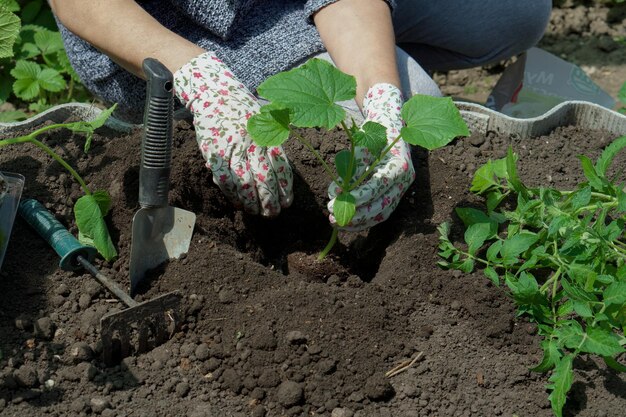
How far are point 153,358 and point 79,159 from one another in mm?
743

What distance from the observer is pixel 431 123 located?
1.91 metres

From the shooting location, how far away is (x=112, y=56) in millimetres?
2400

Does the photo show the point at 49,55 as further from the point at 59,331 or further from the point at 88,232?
the point at 59,331

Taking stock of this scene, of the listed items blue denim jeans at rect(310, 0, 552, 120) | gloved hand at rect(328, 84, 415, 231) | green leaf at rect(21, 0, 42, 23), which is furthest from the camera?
green leaf at rect(21, 0, 42, 23)

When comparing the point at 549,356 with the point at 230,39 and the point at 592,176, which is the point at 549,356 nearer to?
the point at 592,176

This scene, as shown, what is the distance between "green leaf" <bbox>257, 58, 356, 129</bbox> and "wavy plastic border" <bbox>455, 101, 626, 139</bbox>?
80cm

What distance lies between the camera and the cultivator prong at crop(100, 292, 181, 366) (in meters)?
1.80

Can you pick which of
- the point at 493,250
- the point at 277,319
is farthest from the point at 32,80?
the point at 493,250

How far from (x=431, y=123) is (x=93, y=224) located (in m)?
0.84

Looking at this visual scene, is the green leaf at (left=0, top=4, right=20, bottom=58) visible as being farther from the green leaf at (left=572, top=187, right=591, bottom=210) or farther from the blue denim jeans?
the green leaf at (left=572, top=187, right=591, bottom=210)

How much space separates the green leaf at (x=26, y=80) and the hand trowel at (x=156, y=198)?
50.9 inches

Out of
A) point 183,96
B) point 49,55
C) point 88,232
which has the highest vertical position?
point 183,96

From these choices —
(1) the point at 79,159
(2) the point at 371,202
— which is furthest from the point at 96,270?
(2) the point at 371,202

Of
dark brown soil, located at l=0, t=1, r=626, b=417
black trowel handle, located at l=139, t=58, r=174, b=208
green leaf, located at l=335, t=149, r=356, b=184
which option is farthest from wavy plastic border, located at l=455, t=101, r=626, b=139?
black trowel handle, located at l=139, t=58, r=174, b=208
